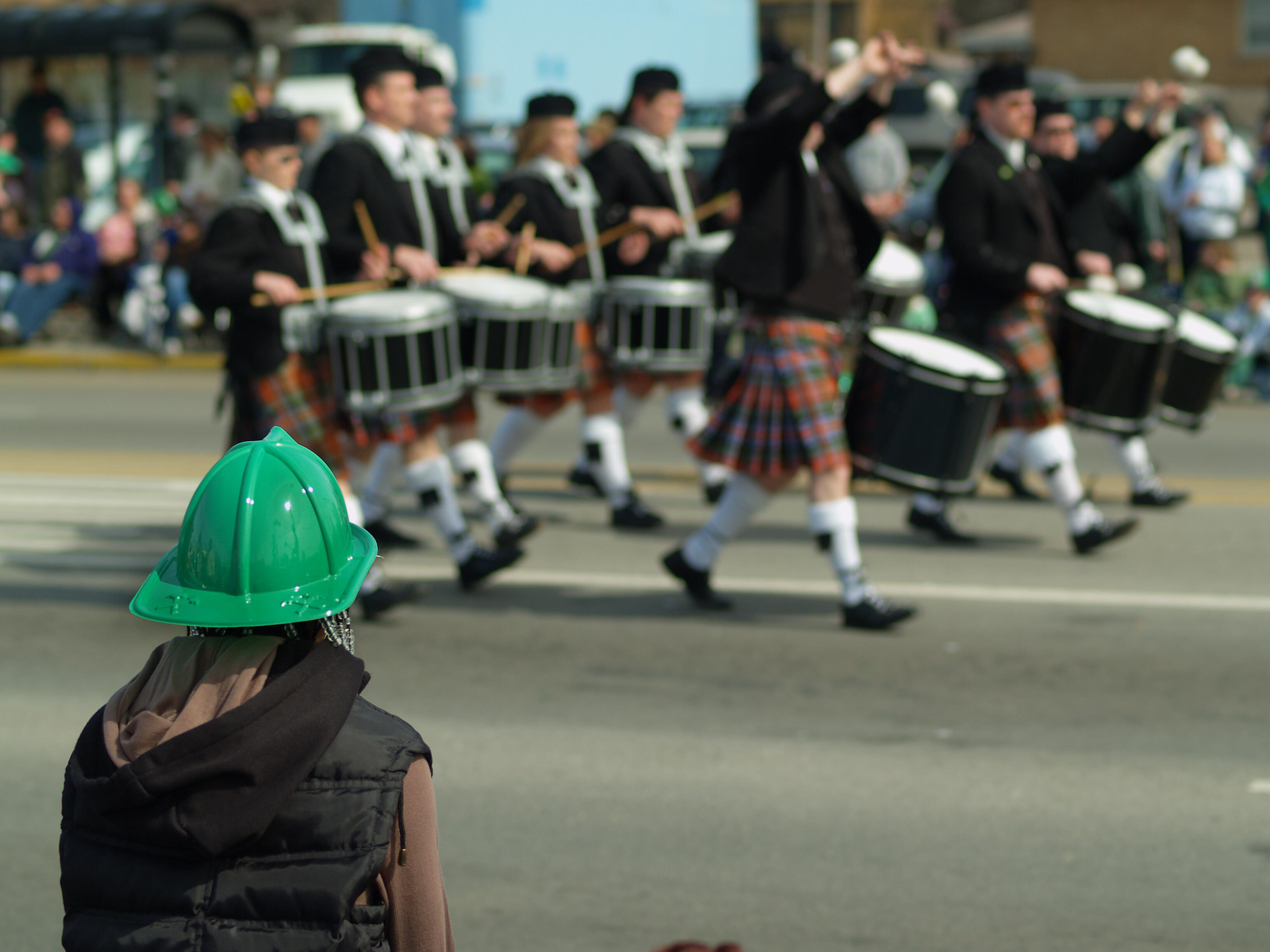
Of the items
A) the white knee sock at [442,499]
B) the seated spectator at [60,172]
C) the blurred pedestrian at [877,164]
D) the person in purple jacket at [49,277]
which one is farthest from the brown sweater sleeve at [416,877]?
the seated spectator at [60,172]

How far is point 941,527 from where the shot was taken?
27.6ft

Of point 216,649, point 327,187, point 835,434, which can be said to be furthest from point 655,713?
point 216,649

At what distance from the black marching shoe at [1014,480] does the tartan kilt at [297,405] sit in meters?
4.03

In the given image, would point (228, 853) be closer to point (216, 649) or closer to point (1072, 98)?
point (216, 649)

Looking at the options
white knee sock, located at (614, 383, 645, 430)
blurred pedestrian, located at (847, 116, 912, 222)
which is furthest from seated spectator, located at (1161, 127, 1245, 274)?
white knee sock, located at (614, 383, 645, 430)

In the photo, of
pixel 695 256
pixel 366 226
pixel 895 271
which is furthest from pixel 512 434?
pixel 895 271

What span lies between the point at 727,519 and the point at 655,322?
197 cm

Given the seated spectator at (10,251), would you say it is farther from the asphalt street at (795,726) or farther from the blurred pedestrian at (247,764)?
the blurred pedestrian at (247,764)

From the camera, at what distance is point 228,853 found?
6.31ft

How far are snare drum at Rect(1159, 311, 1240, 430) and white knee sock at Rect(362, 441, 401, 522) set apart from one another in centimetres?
370

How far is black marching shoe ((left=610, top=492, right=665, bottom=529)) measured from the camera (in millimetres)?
8758

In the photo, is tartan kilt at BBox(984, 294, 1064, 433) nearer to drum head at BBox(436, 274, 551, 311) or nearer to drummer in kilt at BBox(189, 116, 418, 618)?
drum head at BBox(436, 274, 551, 311)

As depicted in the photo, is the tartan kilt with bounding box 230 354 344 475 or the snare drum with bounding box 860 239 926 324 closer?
the tartan kilt with bounding box 230 354 344 475

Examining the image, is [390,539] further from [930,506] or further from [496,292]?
[930,506]
